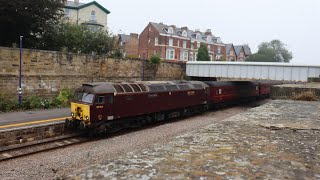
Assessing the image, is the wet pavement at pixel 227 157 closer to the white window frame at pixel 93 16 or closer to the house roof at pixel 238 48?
the white window frame at pixel 93 16

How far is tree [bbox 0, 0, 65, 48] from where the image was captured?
24.1m

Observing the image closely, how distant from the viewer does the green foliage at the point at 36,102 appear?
19641 mm

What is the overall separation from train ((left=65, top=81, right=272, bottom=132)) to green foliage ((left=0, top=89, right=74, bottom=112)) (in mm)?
5646

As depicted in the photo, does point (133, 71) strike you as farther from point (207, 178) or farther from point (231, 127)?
point (207, 178)

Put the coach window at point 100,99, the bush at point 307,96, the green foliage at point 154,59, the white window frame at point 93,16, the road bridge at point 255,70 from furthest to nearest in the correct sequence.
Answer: the white window frame at point 93,16
the green foliage at point 154,59
the road bridge at point 255,70
the coach window at point 100,99
the bush at point 307,96

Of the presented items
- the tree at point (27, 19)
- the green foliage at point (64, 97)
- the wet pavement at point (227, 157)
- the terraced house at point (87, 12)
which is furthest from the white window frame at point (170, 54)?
the wet pavement at point (227, 157)

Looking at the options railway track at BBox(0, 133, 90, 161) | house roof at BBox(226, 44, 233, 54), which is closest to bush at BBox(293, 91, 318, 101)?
railway track at BBox(0, 133, 90, 161)

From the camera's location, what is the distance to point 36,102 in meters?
21.1

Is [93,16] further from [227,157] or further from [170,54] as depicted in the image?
[227,157]

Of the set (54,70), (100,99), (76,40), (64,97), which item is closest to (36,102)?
(64,97)

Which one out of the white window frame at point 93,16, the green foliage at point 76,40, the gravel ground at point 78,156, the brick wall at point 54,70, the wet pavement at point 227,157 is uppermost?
the white window frame at point 93,16

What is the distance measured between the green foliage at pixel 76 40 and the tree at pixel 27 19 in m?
1.15

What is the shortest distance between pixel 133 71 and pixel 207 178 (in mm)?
29809

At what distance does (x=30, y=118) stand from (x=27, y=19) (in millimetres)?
11251
